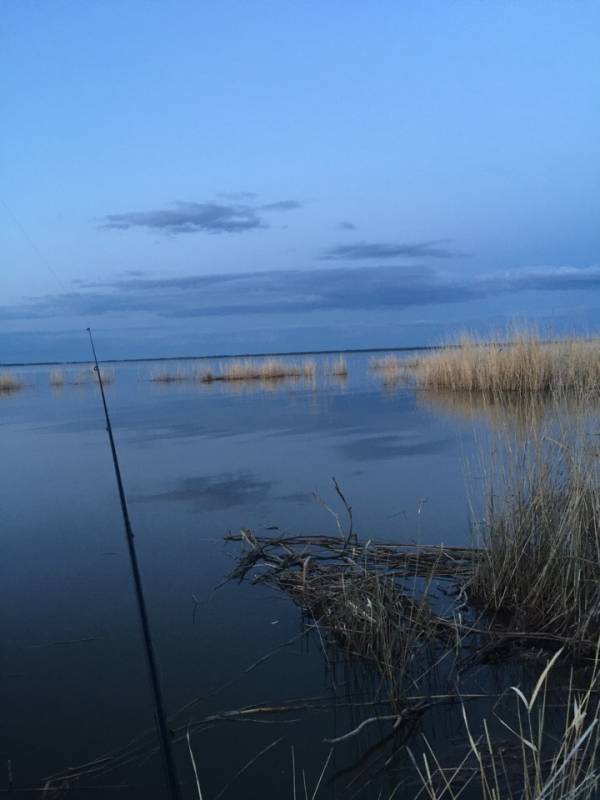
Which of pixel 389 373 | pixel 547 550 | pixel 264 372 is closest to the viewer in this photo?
pixel 547 550

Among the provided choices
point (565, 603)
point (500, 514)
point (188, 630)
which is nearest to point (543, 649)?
point (565, 603)

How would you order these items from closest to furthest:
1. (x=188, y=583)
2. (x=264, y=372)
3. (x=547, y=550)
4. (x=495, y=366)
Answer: (x=547, y=550) → (x=188, y=583) → (x=495, y=366) → (x=264, y=372)

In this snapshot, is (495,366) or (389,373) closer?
(495,366)

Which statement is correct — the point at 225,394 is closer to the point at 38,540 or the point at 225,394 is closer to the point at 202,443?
the point at 202,443

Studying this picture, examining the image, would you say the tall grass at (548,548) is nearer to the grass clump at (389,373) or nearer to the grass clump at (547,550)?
the grass clump at (547,550)

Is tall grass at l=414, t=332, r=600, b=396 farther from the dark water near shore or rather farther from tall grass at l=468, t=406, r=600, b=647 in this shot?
tall grass at l=468, t=406, r=600, b=647

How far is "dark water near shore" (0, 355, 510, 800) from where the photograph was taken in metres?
2.07

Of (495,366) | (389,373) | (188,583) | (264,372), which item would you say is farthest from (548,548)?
(264,372)

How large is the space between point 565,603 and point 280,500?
291 centimetres

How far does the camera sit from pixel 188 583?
11.3 ft

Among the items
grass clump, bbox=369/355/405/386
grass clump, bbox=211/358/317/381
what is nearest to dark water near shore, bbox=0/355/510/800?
grass clump, bbox=369/355/405/386

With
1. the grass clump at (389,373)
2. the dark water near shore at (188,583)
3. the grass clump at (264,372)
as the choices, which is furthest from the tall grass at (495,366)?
the grass clump at (264,372)

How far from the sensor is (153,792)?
187cm

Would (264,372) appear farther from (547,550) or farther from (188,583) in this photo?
(547,550)
